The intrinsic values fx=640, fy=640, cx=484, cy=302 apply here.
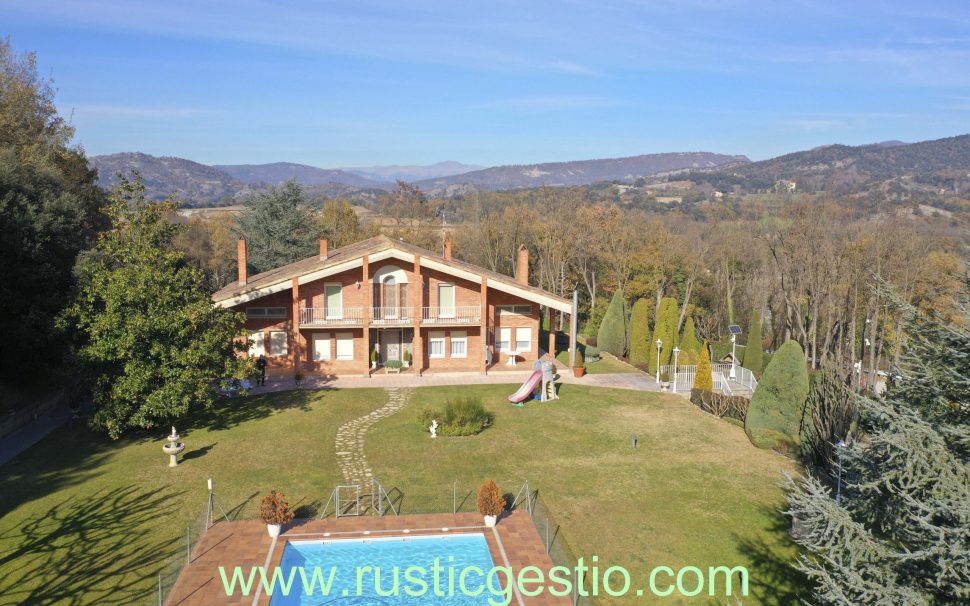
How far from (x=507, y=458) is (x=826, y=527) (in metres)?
12.2

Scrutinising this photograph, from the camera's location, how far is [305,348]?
31.0 meters

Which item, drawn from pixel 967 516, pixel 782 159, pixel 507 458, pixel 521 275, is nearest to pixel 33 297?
pixel 507 458

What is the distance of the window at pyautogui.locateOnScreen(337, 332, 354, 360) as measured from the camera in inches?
1234

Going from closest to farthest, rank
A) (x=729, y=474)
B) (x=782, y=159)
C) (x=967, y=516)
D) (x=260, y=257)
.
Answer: (x=967, y=516), (x=729, y=474), (x=260, y=257), (x=782, y=159)

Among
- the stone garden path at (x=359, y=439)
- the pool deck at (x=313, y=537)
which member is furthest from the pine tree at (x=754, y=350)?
the pool deck at (x=313, y=537)

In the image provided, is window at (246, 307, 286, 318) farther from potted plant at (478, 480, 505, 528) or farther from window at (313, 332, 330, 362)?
potted plant at (478, 480, 505, 528)

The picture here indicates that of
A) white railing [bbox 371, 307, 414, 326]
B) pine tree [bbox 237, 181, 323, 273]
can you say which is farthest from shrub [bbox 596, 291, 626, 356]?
pine tree [bbox 237, 181, 323, 273]

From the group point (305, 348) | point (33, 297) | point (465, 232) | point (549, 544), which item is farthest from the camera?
point (465, 232)

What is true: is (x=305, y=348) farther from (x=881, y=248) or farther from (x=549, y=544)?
(x=881, y=248)

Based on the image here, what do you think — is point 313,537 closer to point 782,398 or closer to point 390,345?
point 782,398

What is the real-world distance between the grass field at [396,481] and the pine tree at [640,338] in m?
9.93

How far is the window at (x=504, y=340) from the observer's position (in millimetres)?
33656

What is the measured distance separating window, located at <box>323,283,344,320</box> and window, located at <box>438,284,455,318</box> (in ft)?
15.8

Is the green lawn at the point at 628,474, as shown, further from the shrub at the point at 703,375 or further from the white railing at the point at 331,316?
the white railing at the point at 331,316
